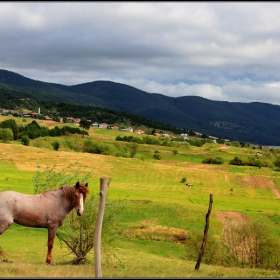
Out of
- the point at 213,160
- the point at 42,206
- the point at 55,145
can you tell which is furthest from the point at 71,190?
the point at 213,160

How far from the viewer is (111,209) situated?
2302cm

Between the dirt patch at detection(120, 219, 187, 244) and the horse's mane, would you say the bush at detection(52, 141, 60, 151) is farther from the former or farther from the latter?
the horse's mane

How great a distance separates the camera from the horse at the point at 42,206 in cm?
1404

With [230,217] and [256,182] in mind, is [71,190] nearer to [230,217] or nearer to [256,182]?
[230,217]

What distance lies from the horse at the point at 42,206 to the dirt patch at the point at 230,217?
35.8 meters

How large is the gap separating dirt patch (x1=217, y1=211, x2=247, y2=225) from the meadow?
5.0 inches

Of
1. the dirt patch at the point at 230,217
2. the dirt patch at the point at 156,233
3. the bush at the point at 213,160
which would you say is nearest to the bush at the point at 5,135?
the bush at the point at 213,160

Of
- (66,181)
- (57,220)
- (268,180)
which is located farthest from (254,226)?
(268,180)

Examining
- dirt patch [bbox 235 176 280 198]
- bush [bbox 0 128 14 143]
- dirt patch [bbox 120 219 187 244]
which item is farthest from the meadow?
bush [bbox 0 128 14 143]

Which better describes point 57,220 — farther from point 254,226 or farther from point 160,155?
point 160,155

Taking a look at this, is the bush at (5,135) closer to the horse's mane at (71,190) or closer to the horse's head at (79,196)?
the horse's mane at (71,190)

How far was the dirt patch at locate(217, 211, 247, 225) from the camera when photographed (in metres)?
48.3

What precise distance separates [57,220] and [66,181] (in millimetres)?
7644

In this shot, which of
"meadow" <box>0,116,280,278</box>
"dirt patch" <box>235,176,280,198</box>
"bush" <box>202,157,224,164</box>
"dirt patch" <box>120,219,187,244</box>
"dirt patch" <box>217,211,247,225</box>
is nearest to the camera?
"meadow" <box>0,116,280,278</box>
